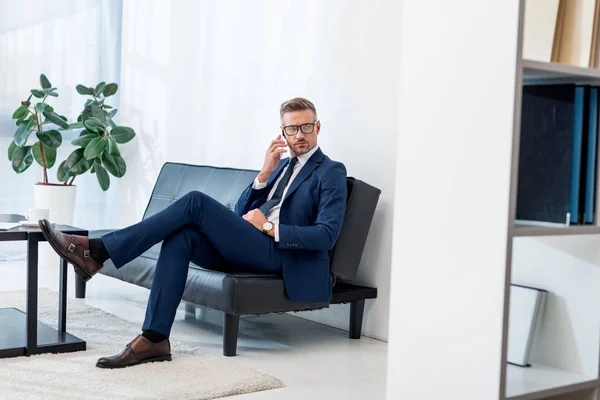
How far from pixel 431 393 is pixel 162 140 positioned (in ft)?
Result: 13.0

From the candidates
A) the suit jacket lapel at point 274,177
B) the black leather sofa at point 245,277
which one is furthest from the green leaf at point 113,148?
the suit jacket lapel at point 274,177

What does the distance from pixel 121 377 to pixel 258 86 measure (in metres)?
2.22

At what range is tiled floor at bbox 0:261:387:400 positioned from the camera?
113 inches

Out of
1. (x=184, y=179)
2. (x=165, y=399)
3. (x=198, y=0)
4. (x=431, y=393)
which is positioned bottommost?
(x=165, y=399)

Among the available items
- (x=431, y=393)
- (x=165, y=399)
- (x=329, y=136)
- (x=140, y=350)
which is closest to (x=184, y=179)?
(x=329, y=136)

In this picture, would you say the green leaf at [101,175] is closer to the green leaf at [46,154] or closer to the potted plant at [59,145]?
the potted plant at [59,145]

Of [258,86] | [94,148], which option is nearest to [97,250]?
[258,86]

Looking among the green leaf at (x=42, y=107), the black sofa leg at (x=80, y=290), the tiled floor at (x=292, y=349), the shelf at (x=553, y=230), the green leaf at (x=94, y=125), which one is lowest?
the tiled floor at (x=292, y=349)

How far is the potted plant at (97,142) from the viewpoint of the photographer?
17.9 feet

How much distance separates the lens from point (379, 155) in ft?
12.5

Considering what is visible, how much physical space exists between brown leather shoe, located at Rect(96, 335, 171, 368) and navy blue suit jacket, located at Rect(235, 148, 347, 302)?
57 cm

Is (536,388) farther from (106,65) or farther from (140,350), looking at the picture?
(106,65)

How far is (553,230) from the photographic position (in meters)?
1.88

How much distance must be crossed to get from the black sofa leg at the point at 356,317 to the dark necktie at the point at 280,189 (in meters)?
0.61
